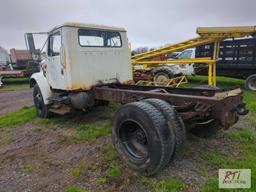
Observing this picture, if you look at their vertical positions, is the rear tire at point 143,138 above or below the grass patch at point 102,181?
above

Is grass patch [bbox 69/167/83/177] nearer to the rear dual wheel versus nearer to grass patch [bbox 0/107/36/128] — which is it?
the rear dual wheel

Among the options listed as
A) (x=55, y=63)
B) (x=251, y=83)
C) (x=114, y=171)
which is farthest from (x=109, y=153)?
(x=251, y=83)

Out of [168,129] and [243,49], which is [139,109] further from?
[243,49]

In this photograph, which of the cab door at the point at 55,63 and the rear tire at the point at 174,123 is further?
the cab door at the point at 55,63

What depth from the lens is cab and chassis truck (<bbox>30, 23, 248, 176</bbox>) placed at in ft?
8.96

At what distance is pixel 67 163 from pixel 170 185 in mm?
1595

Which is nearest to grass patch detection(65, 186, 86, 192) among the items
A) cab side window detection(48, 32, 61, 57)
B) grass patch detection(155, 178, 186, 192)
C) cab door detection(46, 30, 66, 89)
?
grass patch detection(155, 178, 186, 192)

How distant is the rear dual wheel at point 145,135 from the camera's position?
2.63m

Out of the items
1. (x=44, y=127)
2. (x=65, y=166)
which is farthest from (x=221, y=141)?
(x=44, y=127)

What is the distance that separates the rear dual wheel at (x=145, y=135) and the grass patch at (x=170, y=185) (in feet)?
0.53

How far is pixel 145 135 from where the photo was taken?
2.88 metres

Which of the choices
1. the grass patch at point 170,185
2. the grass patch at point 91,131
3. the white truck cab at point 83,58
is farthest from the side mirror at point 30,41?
the grass patch at point 170,185

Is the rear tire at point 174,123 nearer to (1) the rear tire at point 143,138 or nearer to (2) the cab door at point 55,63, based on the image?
(1) the rear tire at point 143,138

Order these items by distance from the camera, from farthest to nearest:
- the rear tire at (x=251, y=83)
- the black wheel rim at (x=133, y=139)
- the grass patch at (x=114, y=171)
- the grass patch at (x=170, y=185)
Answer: the rear tire at (x=251, y=83) → the black wheel rim at (x=133, y=139) → the grass patch at (x=114, y=171) → the grass patch at (x=170, y=185)
